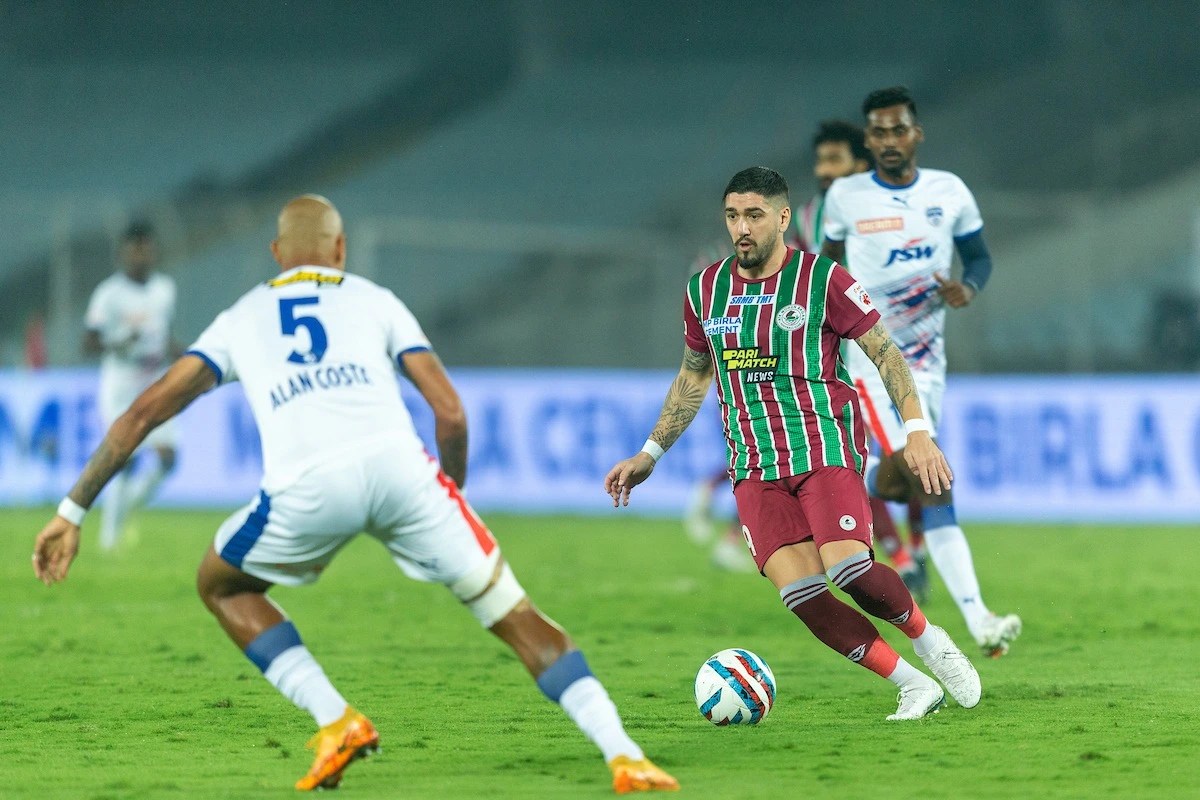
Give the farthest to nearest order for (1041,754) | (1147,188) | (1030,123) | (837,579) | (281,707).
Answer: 1. (1030,123)
2. (1147,188)
3. (281,707)
4. (837,579)
5. (1041,754)

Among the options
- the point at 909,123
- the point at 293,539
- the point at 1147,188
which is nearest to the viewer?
the point at 293,539

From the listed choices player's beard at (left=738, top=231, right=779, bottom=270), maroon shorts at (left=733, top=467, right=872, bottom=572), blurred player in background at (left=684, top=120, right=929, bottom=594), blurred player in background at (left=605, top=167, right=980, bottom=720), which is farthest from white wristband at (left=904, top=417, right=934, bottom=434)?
blurred player in background at (left=684, top=120, right=929, bottom=594)

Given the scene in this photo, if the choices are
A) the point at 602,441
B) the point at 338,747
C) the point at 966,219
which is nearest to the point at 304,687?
the point at 338,747

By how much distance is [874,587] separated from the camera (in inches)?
252

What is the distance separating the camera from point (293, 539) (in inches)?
203

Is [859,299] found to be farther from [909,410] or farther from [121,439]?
[121,439]

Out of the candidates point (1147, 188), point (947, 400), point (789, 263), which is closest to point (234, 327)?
point (789, 263)

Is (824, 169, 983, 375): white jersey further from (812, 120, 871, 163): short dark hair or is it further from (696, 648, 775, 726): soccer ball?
(696, 648, 775, 726): soccer ball

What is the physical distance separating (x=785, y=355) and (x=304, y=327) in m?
2.08

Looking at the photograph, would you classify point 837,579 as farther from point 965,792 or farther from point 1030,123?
point 1030,123

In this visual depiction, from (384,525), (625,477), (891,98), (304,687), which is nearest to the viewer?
(384,525)

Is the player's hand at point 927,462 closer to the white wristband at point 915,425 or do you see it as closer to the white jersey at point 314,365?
the white wristband at point 915,425

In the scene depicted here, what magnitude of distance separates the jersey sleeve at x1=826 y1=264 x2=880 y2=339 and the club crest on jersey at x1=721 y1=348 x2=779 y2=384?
27 cm

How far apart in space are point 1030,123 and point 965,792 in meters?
20.1
